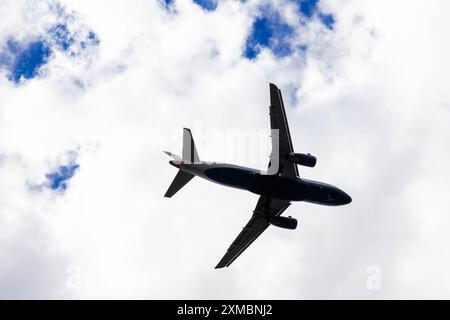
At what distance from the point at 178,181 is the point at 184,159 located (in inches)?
130

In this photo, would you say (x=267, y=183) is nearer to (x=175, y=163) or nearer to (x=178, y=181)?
(x=178, y=181)

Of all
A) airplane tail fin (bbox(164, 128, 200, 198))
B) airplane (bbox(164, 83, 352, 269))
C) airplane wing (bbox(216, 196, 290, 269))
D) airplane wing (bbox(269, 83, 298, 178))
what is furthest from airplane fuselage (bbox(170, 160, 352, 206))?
airplane wing (bbox(216, 196, 290, 269))

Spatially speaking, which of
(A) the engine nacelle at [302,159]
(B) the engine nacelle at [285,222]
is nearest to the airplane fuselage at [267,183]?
(A) the engine nacelle at [302,159]

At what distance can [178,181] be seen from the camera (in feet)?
188

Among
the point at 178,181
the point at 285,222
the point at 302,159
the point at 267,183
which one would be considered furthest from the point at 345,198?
the point at 178,181

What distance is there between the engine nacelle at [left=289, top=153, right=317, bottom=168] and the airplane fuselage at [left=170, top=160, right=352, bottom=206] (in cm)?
242

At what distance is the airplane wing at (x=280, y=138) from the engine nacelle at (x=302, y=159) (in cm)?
59

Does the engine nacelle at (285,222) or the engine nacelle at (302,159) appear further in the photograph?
the engine nacelle at (285,222)

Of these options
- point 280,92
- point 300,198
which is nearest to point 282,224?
point 300,198

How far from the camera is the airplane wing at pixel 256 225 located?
63091 mm

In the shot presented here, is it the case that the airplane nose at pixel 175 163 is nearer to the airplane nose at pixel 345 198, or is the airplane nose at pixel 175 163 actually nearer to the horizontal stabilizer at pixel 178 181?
the horizontal stabilizer at pixel 178 181
